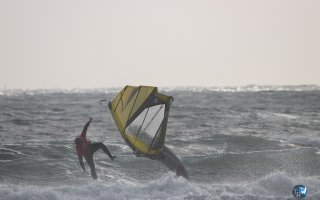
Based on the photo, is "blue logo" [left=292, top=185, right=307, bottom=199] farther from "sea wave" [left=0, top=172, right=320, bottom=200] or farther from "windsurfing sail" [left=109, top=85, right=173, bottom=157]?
"windsurfing sail" [left=109, top=85, right=173, bottom=157]

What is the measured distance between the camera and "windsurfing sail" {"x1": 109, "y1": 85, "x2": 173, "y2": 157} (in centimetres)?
1473

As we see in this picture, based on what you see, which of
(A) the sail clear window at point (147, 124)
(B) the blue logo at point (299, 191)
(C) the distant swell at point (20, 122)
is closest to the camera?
(B) the blue logo at point (299, 191)

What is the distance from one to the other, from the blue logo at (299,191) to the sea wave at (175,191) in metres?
0.12

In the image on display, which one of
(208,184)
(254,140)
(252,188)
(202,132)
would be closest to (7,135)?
(202,132)

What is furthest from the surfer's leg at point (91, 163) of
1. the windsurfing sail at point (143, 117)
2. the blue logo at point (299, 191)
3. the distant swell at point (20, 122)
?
the distant swell at point (20, 122)

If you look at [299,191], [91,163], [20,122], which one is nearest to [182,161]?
[91,163]

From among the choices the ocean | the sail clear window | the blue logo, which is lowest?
the ocean

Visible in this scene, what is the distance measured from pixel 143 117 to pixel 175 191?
3062mm

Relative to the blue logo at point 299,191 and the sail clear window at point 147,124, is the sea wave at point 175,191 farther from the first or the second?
the sail clear window at point 147,124

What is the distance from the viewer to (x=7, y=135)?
23922mm

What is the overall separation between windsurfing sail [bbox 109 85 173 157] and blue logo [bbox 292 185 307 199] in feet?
11.3

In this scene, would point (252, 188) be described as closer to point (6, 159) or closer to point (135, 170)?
point (135, 170)

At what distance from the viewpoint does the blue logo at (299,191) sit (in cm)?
1213

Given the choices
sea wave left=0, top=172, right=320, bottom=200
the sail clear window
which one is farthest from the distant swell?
sea wave left=0, top=172, right=320, bottom=200
